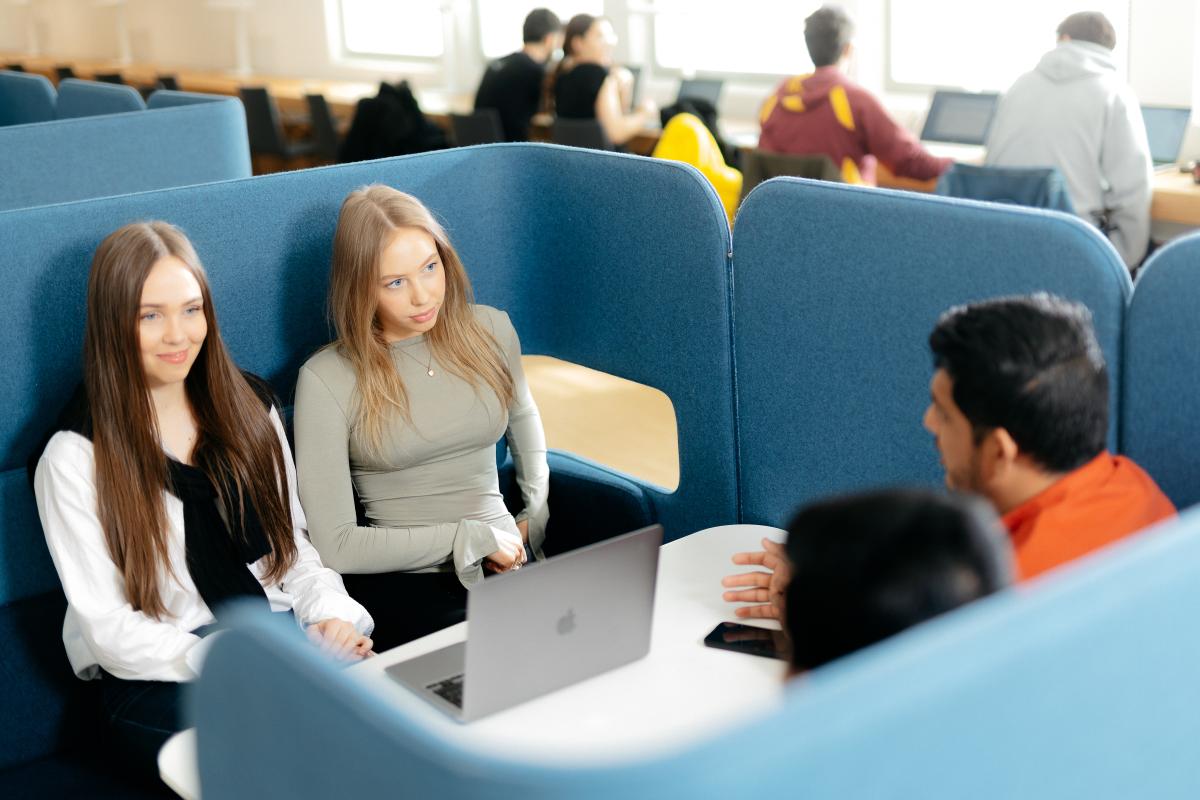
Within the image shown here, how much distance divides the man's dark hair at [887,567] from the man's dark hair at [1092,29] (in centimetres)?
376

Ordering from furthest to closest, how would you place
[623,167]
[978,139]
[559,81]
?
[559,81] → [978,139] → [623,167]

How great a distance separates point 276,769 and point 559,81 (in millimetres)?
5289

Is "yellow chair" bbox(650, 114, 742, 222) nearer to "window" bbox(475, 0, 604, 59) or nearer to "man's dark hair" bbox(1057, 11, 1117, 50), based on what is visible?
"man's dark hair" bbox(1057, 11, 1117, 50)

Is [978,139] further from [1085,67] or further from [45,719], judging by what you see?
[45,719]

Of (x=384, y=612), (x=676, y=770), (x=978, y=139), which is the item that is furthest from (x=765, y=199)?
(x=978, y=139)

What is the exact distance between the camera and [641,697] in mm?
1573

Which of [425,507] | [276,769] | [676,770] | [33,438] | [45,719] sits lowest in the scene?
[45,719]

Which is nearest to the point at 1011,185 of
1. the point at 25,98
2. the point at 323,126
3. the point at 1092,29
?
the point at 1092,29

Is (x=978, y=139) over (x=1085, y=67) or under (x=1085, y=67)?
under

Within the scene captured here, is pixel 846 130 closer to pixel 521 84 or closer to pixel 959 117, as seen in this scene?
pixel 959 117

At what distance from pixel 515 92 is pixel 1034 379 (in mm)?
5208

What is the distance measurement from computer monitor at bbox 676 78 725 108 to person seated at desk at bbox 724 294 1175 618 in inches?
202

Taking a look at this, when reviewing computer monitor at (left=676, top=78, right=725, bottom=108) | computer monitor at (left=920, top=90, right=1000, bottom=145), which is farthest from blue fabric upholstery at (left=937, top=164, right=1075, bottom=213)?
computer monitor at (left=676, top=78, right=725, bottom=108)

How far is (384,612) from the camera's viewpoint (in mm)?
2312
